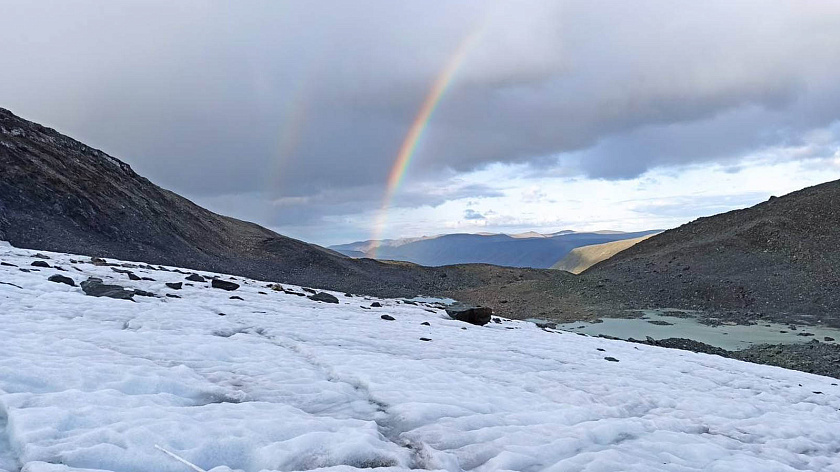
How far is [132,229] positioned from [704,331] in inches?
1969

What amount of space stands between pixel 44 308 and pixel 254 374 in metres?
7.60

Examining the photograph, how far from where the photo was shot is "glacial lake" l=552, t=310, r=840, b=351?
2820 centimetres

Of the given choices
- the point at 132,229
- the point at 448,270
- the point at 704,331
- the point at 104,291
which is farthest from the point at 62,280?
the point at 448,270

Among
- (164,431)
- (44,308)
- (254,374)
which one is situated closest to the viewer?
(164,431)

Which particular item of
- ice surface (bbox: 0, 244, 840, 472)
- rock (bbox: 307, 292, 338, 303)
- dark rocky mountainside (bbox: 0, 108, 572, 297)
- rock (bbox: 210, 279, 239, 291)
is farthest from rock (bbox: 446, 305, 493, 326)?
dark rocky mountainside (bbox: 0, 108, 572, 297)

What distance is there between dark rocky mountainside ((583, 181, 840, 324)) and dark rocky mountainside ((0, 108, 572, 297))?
37.5 ft

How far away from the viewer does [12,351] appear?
27.3ft

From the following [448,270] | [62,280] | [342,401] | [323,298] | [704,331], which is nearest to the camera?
[342,401]

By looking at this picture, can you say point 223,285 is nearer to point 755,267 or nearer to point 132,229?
point 132,229

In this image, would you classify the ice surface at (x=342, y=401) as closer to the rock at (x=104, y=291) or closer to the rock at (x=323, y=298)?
the rock at (x=104, y=291)

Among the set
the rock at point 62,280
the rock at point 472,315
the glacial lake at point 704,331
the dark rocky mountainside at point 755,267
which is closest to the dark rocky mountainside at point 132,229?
the dark rocky mountainside at point 755,267

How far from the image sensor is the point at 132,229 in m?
45.8

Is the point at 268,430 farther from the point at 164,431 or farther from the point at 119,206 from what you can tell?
the point at 119,206

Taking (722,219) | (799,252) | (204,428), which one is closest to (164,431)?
(204,428)
